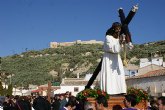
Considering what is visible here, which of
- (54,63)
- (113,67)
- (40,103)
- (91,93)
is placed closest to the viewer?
(91,93)

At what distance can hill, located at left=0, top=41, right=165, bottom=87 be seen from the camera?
333 ft

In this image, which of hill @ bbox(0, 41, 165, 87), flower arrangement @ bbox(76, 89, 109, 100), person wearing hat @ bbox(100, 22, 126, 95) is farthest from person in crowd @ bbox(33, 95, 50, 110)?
hill @ bbox(0, 41, 165, 87)

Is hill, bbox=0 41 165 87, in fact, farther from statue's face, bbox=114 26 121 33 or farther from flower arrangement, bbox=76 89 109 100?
flower arrangement, bbox=76 89 109 100

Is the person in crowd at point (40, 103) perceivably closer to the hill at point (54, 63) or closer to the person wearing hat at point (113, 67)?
the person wearing hat at point (113, 67)

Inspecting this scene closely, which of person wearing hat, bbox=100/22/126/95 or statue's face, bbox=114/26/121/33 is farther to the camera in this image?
statue's face, bbox=114/26/121/33

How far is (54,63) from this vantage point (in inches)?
4737

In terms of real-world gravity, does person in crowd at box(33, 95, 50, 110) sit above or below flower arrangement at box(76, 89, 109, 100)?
below

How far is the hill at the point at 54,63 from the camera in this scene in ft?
333

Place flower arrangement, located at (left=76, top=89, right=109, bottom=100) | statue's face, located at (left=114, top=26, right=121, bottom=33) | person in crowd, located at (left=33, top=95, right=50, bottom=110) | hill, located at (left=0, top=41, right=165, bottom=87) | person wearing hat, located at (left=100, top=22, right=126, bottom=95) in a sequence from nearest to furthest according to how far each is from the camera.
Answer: flower arrangement, located at (left=76, top=89, right=109, bottom=100) < person wearing hat, located at (left=100, top=22, right=126, bottom=95) < statue's face, located at (left=114, top=26, right=121, bottom=33) < person in crowd, located at (left=33, top=95, right=50, bottom=110) < hill, located at (left=0, top=41, right=165, bottom=87)

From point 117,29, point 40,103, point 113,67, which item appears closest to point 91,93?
point 113,67

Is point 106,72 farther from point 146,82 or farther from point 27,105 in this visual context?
point 146,82

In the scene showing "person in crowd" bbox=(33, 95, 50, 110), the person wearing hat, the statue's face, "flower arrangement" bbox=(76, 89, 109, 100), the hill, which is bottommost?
"person in crowd" bbox=(33, 95, 50, 110)

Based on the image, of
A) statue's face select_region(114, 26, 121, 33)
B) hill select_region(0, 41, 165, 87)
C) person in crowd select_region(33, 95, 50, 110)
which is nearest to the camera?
statue's face select_region(114, 26, 121, 33)

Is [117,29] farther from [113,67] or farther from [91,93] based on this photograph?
[91,93]
